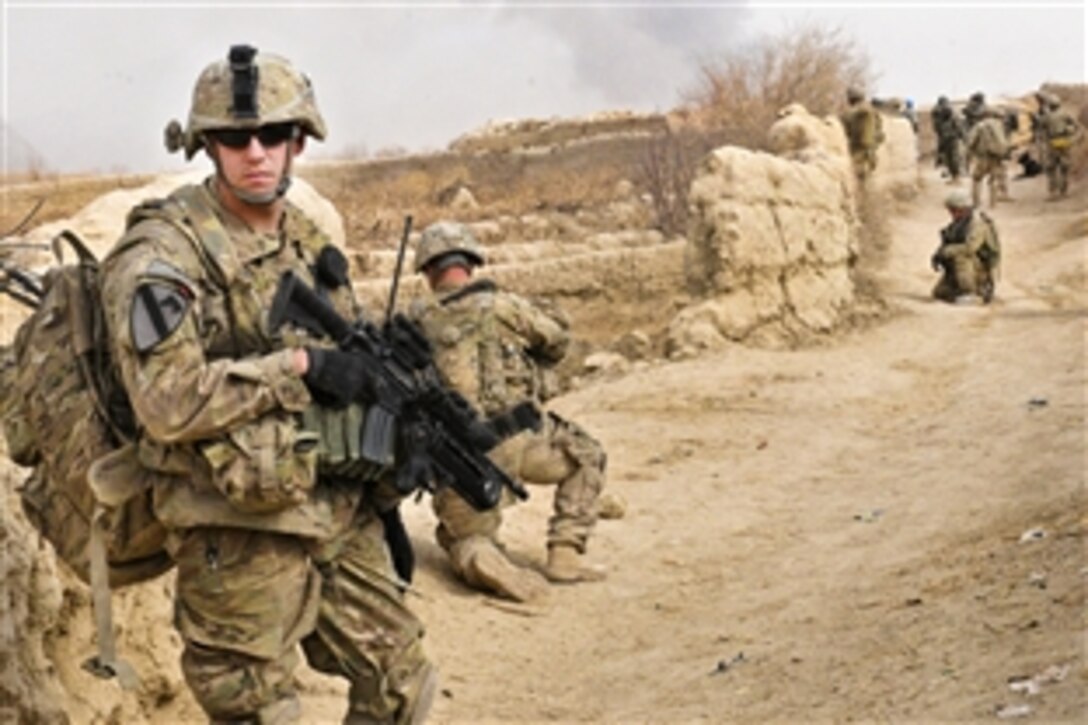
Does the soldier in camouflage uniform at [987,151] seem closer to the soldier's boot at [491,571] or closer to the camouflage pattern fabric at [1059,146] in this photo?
the camouflage pattern fabric at [1059,146]

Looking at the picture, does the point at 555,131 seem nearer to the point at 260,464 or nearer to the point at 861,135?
the point at 861,135

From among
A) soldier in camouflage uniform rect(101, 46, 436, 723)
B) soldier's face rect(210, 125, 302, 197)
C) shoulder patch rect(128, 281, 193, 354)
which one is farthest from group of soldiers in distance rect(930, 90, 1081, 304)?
shoulder patch rect(128, 281, 193, 354)

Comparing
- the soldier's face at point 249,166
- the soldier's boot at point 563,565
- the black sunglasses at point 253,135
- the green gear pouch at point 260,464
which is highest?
the black sunglasses at point 253,135

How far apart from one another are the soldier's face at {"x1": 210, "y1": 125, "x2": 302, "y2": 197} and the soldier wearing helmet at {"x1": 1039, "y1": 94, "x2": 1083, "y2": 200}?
19621 mm

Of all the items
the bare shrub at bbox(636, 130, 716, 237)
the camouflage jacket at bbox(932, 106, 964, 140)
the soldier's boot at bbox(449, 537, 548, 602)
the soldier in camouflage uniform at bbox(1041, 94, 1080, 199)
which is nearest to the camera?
the soldier's boot at bbox(449, 537, 548, 602)

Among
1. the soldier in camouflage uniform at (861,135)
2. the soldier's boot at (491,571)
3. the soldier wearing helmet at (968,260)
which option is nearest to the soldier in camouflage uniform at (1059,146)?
the soldier in camouflage uniform at (861,135)

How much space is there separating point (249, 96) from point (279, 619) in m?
1.08

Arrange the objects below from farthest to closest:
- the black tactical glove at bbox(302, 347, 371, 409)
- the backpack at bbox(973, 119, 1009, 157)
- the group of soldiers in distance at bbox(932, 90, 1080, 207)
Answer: the group of soldiers in distance at bbox(932, 90, 1080, 207), the backpack at bbox(973, 119, 1009, 157), the black tactical glove at bbox(302, 347, 371, 409)

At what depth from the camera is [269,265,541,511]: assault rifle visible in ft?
11.1

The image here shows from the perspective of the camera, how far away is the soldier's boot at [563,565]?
6.97 meters

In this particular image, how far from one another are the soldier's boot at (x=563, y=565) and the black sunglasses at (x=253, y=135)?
3745 mm

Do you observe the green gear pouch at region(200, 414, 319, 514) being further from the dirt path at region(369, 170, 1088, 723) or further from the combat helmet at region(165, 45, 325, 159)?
the dirt path at region(369, 170, 1088, 723)

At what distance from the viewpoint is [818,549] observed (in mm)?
7137

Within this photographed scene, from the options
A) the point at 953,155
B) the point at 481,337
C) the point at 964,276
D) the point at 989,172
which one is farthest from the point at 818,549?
the point at 953,155
